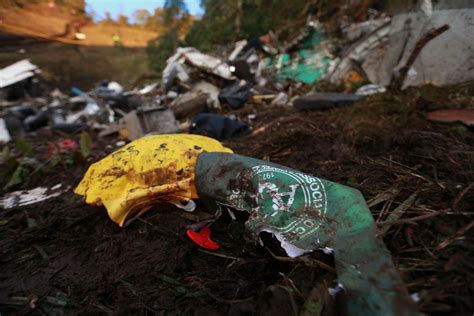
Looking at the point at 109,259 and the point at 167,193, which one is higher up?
the point at 167,193

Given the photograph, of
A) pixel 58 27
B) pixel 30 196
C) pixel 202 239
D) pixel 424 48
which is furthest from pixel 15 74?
pixel 58 27

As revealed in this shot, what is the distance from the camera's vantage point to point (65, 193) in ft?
7.29

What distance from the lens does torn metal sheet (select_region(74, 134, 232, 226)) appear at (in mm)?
1466

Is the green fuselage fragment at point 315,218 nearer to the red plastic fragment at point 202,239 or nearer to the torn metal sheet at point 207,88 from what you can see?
the red plastic fragment at point 202,239

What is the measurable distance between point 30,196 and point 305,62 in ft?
19.0

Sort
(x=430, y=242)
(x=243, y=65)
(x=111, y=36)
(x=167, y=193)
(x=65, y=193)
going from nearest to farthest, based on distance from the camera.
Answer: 1. (x=430, y=242)
2. (x=167, y=193)
3. (x=65, y=193)
4. (x=243, y=65)
5. (x=111, y=36)

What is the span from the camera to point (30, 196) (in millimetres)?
2240

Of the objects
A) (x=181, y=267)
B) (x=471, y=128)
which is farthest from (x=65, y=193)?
(x=471, y=128)

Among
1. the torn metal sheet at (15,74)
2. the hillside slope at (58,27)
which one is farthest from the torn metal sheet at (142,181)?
the hillside slope at (58,27)

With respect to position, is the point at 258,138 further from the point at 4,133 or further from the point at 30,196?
the point at 4,133

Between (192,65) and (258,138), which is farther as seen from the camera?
(192,65)

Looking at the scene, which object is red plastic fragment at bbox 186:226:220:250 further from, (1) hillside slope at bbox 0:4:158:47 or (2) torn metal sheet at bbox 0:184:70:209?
(1) hillside slope at bbox 0:4:158:47

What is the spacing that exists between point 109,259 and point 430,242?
1.49 meters

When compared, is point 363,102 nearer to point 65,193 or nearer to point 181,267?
point 181,267
